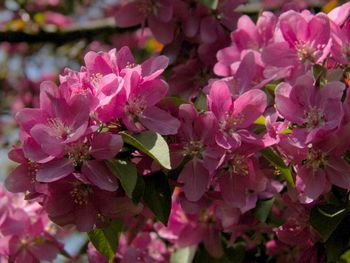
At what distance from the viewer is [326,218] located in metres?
1.62

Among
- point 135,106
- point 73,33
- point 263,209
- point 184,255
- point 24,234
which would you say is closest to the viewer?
point 135,106

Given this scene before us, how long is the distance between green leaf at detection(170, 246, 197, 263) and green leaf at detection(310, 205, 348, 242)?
2.16 feet

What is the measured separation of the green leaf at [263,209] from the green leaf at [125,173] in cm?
51

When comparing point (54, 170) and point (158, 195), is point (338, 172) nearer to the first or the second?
point (158, 195)

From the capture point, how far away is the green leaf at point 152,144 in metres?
1.46

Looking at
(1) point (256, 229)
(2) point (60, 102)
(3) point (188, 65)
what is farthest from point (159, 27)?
(2) point (60, 102)

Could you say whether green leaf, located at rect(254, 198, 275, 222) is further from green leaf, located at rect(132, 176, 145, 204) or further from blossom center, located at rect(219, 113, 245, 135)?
green leaf, located at rect(132, 176, 145, 204)

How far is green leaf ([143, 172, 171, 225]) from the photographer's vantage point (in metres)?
1.60

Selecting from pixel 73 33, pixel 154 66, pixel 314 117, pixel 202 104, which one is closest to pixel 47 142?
pixel 154 66

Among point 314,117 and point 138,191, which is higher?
point 314,117

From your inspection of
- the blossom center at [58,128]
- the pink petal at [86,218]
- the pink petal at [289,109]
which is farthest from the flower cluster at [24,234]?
the pink petal at [289,109]

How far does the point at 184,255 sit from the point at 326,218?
71 centimetres

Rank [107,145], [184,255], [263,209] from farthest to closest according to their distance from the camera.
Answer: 1. [184,255]
2. [263,209]
3. [107,145]

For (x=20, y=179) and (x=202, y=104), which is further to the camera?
(x=202, y=104)
